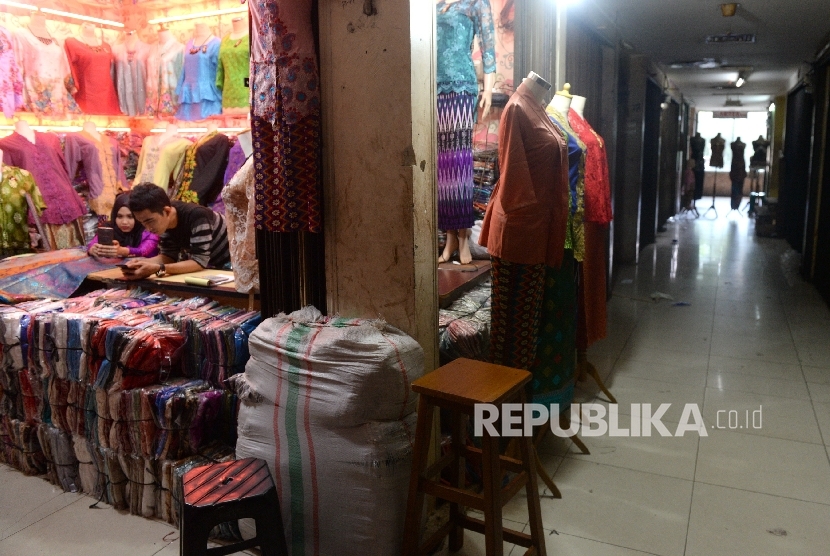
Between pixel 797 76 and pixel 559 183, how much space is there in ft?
31.5

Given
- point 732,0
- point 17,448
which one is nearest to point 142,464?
point 17,448

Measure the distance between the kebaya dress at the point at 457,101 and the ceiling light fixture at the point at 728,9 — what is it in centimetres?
338

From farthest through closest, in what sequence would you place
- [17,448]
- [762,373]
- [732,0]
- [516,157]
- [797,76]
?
[797,76] < [732,0] < [762,373] < [17,448] < [516,157]

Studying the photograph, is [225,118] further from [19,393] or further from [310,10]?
[310,10]

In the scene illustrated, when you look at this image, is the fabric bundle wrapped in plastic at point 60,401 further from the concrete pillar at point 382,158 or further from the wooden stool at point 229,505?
the concrete pillar at point 382,158

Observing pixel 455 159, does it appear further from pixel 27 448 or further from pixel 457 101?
pixel 27 448

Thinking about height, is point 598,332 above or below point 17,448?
above

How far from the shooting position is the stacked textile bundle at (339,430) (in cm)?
214

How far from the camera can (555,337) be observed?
2.95m

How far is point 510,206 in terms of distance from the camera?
253cm

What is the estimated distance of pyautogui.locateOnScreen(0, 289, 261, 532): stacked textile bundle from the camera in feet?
8.56

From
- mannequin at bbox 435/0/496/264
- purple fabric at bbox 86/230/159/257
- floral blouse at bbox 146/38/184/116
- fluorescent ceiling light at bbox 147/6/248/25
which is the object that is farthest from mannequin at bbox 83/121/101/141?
mannequin at bbox 435/0/496/264

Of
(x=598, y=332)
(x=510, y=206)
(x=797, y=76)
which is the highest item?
(x=797, y=76)

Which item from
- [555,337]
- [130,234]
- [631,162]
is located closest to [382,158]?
[555,337]
